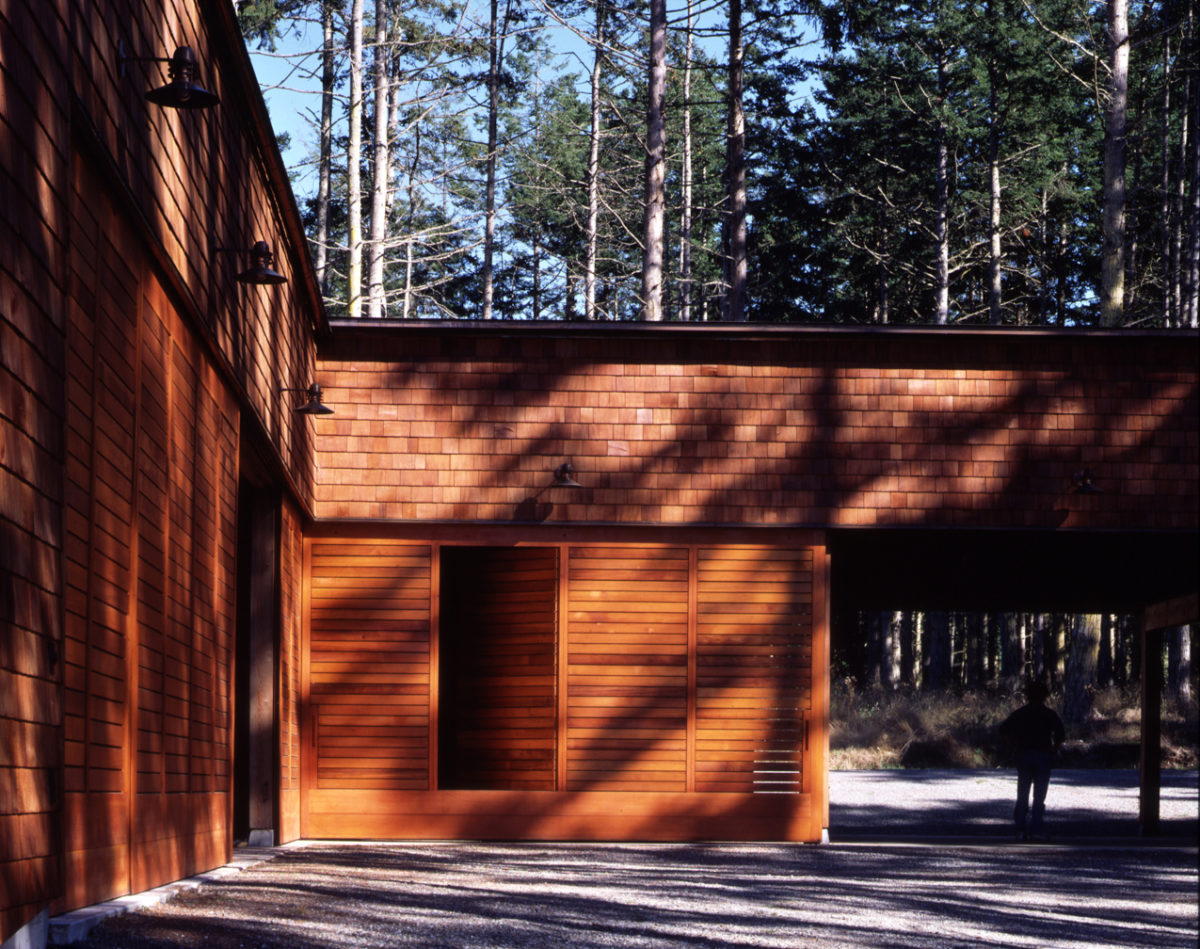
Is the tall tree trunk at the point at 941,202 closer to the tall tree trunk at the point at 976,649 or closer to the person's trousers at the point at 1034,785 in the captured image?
the tall tree trunk at the point at 976,649

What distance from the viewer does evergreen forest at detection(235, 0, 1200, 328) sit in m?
28.3

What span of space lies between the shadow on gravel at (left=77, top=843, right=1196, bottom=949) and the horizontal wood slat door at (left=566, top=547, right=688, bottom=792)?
1.36 meters

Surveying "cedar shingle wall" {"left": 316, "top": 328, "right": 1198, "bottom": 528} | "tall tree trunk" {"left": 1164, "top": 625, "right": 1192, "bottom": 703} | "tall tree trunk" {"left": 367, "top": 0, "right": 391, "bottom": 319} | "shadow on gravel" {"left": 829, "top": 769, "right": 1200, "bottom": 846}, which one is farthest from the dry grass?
"cedar shingle wall" {"left": 316, "top": 328, "right": 1198, "bottom": 528}

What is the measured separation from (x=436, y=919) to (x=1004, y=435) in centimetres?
769

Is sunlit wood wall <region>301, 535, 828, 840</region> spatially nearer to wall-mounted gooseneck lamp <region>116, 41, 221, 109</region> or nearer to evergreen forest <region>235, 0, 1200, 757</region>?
wall-mounted gooseneck lamp <region>116, 41, 221, 109</region>

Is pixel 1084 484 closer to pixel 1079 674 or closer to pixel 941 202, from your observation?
pixel 1079 674

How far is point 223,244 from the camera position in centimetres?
782

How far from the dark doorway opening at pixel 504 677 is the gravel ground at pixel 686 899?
6.96 ft

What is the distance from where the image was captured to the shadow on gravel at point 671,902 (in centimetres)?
593

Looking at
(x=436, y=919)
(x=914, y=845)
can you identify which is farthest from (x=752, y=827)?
(x=436, y=919)

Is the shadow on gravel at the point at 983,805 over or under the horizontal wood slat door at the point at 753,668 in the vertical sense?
under

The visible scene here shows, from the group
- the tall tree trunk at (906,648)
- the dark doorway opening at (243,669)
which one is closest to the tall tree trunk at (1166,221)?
the tall tree trunk at (906,648)

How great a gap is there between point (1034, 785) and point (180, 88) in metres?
10.8

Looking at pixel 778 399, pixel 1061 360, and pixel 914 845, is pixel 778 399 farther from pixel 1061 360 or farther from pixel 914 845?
pixel 914 845
